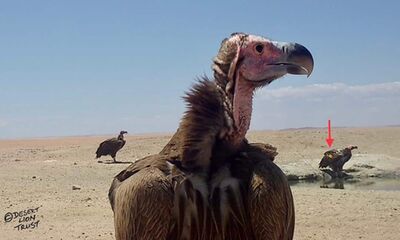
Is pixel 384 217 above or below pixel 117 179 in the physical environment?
below

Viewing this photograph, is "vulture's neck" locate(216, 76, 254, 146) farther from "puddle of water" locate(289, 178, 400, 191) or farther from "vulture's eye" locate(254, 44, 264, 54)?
"puddle of water" locate(289, 178, 400, 191)

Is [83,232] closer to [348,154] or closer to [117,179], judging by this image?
[117,179]

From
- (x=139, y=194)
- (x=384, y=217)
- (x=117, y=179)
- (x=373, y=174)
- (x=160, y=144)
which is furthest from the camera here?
(x=160, y=144)

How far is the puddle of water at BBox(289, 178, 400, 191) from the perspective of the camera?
16.0 meters

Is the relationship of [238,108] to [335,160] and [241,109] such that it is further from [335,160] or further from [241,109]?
[335,160]

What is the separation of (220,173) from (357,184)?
1421cm

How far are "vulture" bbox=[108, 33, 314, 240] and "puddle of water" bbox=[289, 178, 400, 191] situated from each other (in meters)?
12.3

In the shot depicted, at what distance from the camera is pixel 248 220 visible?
3.40 meters

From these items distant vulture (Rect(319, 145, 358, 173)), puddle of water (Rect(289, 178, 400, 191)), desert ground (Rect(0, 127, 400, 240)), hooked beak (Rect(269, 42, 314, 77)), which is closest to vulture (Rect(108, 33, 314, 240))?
hooked beak (Rect(269, 42, 314, 77))

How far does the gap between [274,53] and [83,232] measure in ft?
21.5

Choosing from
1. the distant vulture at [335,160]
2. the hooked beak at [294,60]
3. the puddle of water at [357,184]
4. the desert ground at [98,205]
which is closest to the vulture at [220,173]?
the hooked beak at [294,60]

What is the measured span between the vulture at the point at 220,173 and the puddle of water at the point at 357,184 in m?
12.3

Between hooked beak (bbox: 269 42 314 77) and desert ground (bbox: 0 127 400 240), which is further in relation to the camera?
desert ground (bbox: 0 127 400 240)

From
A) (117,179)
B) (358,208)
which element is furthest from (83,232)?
(117,179)
